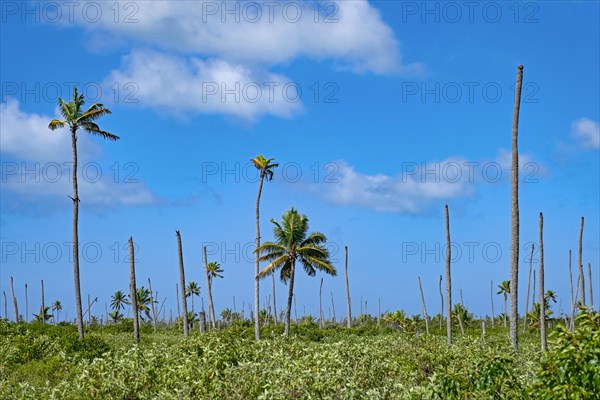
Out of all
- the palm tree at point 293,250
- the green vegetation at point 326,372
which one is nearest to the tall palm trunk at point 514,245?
the green vegetation at point 326,372

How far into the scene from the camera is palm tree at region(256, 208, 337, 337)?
45.1m

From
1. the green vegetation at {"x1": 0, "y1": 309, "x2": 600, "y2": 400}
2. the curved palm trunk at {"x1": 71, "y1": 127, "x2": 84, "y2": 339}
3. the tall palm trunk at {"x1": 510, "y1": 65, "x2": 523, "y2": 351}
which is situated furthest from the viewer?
the curved palm trunk at {"x1": 71, "y1": 127, "x2": 84, "y2": 339}

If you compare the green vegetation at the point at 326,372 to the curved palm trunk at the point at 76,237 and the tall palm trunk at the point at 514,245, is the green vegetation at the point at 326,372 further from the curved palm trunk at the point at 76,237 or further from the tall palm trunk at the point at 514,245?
the curved palm trunk at the point at 76,237

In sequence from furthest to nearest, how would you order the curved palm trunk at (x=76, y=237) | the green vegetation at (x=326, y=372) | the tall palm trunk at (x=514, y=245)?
the curved palm trunk at (x=76, y=237) → the tall palm trunk at (x=514, y=245) → the green vegetation at (x=326, y=372)

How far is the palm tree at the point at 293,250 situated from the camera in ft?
148

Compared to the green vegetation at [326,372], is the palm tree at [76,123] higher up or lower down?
higher up

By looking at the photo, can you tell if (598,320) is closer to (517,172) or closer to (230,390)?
(230,390)

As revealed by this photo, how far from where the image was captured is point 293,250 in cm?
4534

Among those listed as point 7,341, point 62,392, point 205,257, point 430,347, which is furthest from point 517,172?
point 205,257

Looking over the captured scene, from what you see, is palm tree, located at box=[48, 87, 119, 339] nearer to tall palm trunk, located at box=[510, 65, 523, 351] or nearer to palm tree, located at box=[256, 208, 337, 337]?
palm tree, located at box=[256, 208, 337, 337]

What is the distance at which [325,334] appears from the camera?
51.5 metres

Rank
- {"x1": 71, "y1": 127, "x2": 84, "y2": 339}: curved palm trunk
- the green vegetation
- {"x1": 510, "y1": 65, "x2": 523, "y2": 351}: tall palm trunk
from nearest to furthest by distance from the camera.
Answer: the green vegetation
{"x1": 510, "y1": 65, "x2": 523, "y2": 351}: tall palm trunk
{"x1": 71, "y1": 127, "x2": 84, "y2": 339}: curved palm trunk

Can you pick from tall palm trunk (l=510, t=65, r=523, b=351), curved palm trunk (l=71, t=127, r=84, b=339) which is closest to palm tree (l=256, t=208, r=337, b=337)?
curved palm trunk (l=71, t=127, r=84, b=339)

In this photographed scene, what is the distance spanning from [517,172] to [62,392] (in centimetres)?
1552
